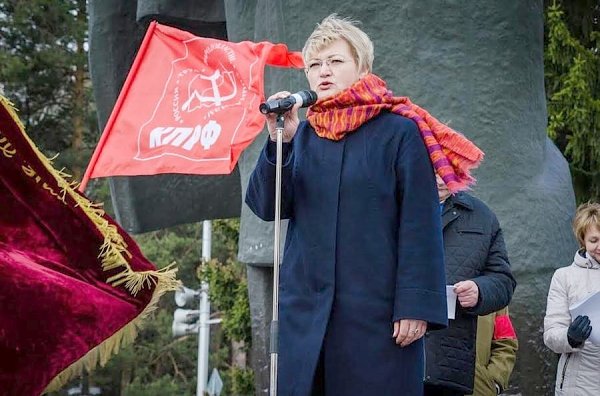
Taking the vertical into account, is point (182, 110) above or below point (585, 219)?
above

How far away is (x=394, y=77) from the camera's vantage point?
485 cm

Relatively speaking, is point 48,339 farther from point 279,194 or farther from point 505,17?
point 505,17

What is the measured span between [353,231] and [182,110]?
311cm

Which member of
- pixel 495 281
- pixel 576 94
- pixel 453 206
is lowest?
pixel 495 281

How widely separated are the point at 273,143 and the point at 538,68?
2.49 meters

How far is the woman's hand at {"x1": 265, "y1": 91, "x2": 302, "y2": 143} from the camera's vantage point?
2.79m

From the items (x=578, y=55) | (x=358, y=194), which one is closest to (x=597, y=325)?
(x=358, y=194)

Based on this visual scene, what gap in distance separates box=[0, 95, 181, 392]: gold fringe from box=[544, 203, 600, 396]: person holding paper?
171 centimetres

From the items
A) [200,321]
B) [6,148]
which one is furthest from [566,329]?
[200,321]

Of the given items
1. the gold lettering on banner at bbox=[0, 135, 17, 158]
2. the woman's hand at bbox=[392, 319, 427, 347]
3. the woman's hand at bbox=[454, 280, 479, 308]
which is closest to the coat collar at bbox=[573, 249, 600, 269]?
the woman's hand at bbox=[454, 280, 479, 308]

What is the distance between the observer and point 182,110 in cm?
581

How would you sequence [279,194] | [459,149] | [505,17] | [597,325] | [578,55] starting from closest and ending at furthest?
[279,194], [459,149], [597,325], [505,17], [578,55]

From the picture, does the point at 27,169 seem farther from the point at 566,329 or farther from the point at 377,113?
the point at 566,329

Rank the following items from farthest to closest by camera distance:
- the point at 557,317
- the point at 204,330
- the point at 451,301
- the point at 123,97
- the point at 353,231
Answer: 1. the point at 204,330
2. the point at 123,97
3. the point at 557,317
4. the point at 451,301
5. the point at 353,231
